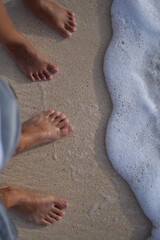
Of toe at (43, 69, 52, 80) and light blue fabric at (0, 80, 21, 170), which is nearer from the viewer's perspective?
light blue fabric at (0, 80, 21, 170)

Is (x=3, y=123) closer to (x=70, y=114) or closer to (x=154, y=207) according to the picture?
(x=70, y=114)

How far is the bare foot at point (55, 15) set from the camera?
1811 millimetres

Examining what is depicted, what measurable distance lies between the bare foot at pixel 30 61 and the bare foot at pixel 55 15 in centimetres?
14

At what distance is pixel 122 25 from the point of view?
6.16 feet

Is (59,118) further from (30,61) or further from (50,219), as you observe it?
(50,219)

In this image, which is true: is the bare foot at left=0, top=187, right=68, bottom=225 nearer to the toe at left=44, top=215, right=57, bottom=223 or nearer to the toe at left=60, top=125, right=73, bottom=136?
the toe at left=44, top=215, right=57, bottom=223

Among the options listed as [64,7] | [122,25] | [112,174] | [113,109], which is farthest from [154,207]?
[64,7]

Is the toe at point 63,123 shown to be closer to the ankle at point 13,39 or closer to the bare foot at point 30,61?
Result: the bare foot at point 30,61

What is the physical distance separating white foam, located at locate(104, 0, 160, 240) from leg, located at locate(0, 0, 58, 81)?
10.6 inches

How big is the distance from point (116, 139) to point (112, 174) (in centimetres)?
16

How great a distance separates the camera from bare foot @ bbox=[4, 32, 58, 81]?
5.83 ft

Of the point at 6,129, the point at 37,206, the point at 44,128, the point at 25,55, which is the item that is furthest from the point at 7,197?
the point at 25,55

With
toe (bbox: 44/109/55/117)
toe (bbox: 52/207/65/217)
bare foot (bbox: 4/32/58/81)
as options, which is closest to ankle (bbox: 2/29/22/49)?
bare foot (bbox: 4/32/58/81)

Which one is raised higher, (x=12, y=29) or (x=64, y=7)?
(x=64, y=7)
